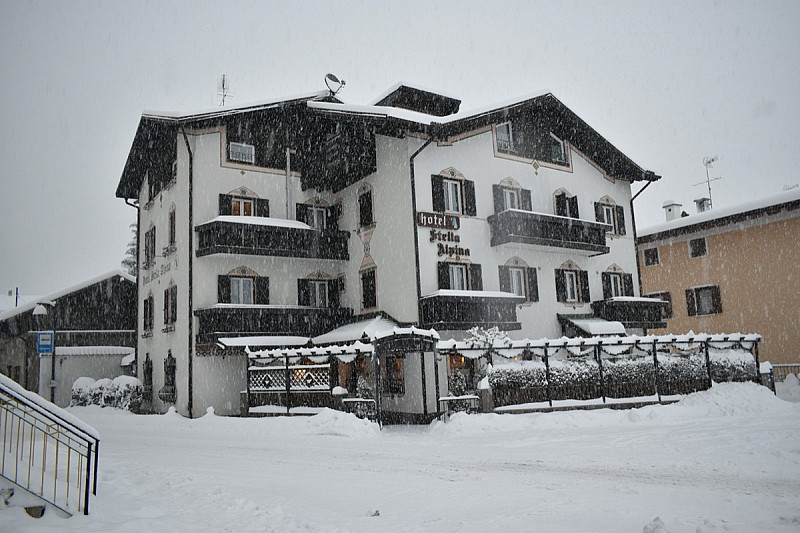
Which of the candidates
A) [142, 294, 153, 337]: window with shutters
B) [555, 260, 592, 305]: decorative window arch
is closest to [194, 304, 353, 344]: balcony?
[142, 294, 153, 337]: window with shutters

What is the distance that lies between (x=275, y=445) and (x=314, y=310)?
10087 mm

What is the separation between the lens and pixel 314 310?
25.0m

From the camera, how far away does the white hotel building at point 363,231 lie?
23.3 metres

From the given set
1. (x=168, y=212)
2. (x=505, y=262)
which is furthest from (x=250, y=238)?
(x=505, y=262)

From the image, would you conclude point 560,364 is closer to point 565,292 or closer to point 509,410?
point 509,410

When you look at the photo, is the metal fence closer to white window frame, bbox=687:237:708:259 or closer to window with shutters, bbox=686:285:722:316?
window with shutters, bbox=686:285:722:316

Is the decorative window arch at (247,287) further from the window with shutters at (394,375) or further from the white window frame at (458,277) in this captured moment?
the white window frame at (458,277)

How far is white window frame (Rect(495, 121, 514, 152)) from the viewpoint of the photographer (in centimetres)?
2647

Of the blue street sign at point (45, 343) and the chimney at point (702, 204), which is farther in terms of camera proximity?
the chimney at point (702, 204)

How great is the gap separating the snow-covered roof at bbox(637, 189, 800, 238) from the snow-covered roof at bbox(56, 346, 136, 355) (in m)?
29.2

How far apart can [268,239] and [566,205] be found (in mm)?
12931

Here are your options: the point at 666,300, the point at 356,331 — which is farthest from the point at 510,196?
the point at 666,300

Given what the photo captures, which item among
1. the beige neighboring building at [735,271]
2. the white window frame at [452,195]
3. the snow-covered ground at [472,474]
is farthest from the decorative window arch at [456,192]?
the beige neighboring building at [735,271]

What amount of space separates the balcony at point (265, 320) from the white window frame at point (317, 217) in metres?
3.99
